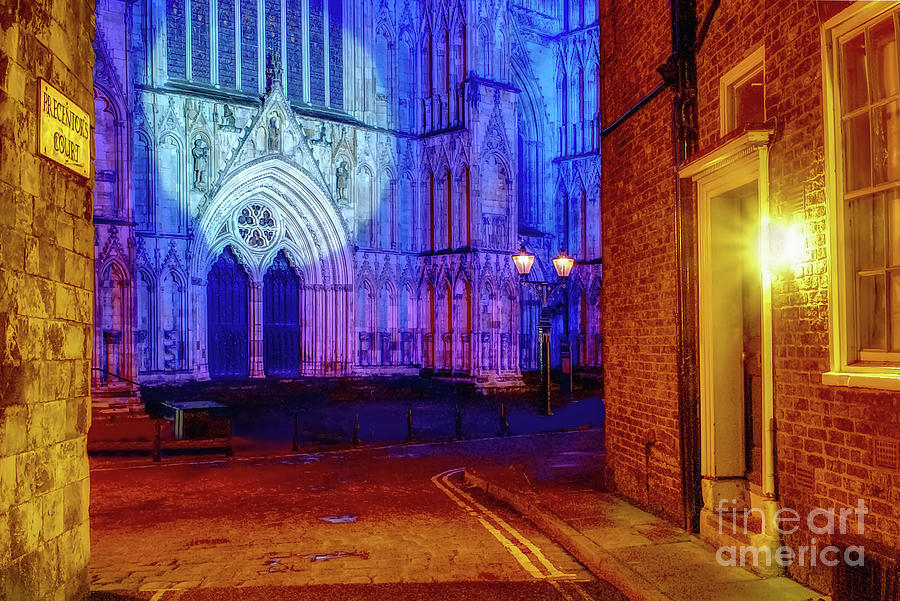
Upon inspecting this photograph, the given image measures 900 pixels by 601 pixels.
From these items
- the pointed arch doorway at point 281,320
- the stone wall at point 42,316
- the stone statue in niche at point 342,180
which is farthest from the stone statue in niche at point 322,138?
the stone wall at point 42,316

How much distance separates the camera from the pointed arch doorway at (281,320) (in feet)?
83.1

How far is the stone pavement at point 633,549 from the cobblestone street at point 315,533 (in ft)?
0.60

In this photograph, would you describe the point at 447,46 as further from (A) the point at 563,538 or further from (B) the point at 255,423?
(A) the point at 563,538

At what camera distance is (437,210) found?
89.9 feet

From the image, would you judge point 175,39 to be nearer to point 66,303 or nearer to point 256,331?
point 256,331

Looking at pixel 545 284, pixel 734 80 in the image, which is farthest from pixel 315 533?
pixel 545 284

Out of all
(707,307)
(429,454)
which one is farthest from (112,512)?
(707,307)

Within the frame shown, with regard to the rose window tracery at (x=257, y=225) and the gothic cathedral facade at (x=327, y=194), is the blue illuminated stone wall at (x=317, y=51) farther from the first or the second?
the rose window tracery at (x=257, y=225)

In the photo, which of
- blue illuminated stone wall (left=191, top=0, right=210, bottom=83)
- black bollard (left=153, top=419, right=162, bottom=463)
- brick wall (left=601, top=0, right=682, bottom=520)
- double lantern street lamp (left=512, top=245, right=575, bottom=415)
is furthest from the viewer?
blue illuminated stone wall (left=191, top=0, right=210, bottom=83)

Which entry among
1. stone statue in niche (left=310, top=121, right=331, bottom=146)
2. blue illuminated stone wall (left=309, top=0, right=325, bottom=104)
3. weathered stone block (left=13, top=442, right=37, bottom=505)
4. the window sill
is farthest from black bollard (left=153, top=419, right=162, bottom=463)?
blue illuminated stone wall (left=309, top=0, right=325, bottom=104)

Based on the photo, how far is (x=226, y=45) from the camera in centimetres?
2431

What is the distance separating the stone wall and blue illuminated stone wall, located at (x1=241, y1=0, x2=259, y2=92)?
19323 mm

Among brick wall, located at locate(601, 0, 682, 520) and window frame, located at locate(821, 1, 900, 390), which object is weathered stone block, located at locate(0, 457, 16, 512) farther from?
brick wall, located at locate(601, 0, 682, 520)

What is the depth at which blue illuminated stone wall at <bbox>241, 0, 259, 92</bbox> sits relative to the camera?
80.8 feet
